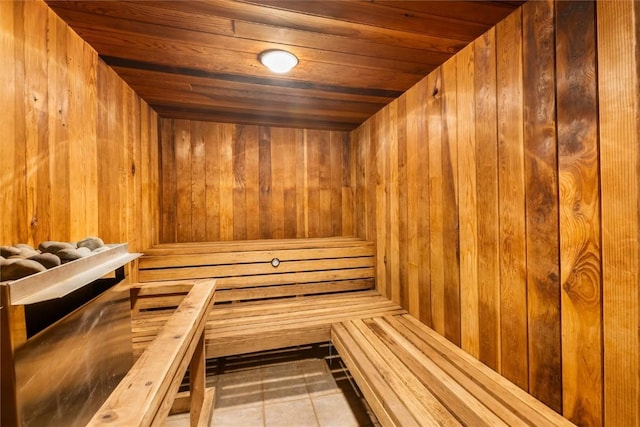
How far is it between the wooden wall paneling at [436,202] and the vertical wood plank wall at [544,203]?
0.03 feet

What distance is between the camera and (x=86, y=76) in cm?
171

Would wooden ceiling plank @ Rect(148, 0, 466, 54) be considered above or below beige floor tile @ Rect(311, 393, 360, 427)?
above

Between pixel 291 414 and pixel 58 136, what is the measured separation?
7.01ft

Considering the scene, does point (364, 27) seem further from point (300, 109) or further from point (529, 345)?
point (529, 345)

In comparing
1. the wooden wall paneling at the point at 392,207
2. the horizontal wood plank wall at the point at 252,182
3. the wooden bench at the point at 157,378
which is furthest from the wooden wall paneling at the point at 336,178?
the wooden bench at the point at 157,378

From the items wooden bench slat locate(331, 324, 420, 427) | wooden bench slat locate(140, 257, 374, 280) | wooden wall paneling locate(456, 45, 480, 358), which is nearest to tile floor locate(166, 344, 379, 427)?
wooden bench slat locate(331, 324, 420, 427)

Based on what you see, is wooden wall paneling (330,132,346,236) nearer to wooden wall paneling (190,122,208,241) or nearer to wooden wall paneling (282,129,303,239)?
wooden wall paneling (282,129,303,239)

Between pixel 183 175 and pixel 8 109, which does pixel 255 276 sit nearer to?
pixel 183 175

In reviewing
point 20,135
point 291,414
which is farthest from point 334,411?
point 20,135

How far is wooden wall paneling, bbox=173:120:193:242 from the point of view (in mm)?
3141

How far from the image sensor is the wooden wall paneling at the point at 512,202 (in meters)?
1.38

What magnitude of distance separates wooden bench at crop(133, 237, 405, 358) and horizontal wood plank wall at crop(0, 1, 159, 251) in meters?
0.51

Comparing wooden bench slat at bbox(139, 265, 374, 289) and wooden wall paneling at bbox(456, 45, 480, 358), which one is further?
wooden bench slat at bbox(139, 265, 374, 289)

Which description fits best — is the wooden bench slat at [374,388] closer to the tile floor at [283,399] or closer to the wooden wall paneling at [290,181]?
the tile floor at [283,399]
